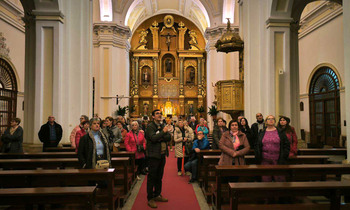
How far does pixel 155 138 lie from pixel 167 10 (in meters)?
22.4

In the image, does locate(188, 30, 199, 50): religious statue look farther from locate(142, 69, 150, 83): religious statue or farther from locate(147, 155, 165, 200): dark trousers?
locate(147, 155, 165, 200): dark trousers

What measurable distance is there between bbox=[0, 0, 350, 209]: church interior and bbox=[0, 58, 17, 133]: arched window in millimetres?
47

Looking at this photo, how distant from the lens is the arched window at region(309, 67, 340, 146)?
12.7 m

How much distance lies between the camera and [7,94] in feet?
42.9

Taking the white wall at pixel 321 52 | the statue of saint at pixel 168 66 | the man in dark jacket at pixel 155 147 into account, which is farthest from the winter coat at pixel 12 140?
the statue of saint at pixel 168 66

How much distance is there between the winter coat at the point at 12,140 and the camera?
5.99 metres

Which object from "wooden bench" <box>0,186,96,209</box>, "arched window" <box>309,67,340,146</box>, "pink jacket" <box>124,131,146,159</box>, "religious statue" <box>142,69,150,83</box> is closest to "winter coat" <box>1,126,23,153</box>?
"pink jacket" <box>124,131,146,159</box>

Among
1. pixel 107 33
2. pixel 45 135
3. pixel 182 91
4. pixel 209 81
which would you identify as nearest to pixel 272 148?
pixel 45 135

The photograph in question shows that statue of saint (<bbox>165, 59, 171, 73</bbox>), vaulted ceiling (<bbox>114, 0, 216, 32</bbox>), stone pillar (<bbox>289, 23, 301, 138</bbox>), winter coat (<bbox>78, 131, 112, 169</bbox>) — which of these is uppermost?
vaulted ceiling (<bbox>114, 0, 216, 32</bbox>)

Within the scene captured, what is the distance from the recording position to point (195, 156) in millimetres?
7477

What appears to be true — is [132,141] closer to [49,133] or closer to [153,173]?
[49,133]

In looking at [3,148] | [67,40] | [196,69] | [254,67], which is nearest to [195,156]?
[254,67]

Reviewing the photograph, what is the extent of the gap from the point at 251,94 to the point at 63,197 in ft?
23.2

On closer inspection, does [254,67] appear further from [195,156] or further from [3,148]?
[3,148]
